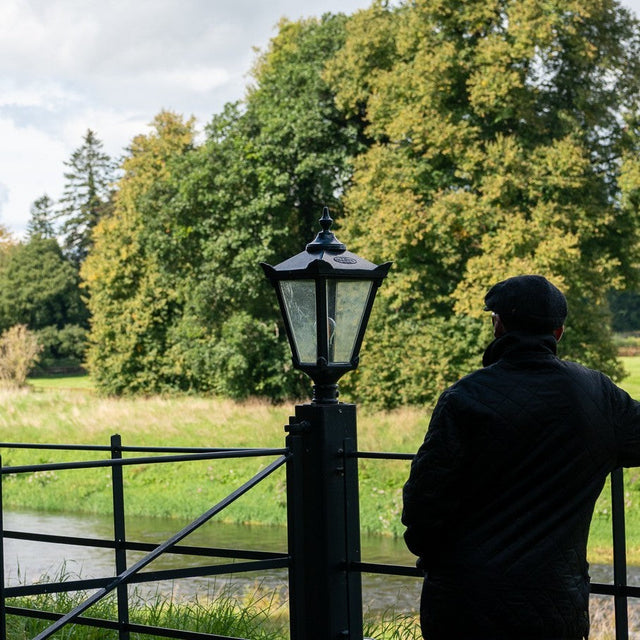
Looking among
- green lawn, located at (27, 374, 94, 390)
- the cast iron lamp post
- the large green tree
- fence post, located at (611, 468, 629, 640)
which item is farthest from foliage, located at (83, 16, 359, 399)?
fence post, located at (611, 468, 629, 640)

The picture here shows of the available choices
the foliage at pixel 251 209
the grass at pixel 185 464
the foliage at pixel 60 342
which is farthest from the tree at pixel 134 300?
the foliage at pixel 60 342

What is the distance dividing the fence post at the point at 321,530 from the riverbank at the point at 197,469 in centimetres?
1155

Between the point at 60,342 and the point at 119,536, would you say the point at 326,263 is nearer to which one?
the point at 119,536

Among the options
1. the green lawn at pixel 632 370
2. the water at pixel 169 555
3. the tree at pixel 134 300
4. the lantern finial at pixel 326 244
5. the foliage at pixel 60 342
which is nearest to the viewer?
the lantern finial at pixel 326 244

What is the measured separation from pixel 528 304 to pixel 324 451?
152 cm

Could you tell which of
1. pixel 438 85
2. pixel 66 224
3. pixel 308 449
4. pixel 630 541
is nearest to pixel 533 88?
pixel 438 85

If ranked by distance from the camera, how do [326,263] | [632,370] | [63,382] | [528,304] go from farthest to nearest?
[63,382] → [632,370] → [326,263] → [528,304]

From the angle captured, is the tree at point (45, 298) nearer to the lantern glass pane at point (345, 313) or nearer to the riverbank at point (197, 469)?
the riverbank at point (197, 469)

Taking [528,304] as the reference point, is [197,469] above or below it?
below

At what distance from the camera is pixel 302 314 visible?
4.36 meters

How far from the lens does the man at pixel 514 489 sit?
2.73 m

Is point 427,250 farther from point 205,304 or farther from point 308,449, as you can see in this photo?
point 308,449

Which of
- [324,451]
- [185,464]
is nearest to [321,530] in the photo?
[324,451]

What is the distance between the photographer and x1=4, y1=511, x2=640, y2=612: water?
474 inches
